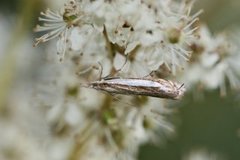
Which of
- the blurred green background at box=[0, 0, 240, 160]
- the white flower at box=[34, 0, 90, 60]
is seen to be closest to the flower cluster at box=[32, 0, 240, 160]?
the white flower at box=[34, 0, 90, 60]

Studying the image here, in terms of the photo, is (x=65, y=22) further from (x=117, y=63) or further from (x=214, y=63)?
(x=214, y=63)

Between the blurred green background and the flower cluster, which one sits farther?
the blurred green background

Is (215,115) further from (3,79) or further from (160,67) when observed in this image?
(160,67)

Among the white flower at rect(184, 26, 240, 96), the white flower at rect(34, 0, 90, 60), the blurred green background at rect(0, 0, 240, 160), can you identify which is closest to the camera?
the white flower at rect(34, 0, 90, 60)

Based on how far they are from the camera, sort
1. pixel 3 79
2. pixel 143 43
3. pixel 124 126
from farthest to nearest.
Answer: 1. pixel 3 79
2. pixel 124 126
3. pixel 143 43

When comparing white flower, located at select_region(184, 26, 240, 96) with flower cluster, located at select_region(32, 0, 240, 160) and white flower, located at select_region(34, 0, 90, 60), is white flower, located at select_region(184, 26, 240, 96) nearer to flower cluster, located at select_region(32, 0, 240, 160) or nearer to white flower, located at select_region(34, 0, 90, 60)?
flower cluster, located at select_region(32, 0, 240, 160)

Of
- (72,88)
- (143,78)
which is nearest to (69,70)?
(72,88)

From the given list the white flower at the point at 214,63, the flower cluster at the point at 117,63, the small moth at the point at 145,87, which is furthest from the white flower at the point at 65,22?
the white flower at the point at 214,63
